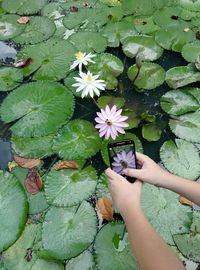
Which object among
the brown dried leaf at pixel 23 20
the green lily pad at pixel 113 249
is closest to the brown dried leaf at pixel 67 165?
the green lily pad at pixel 113 249

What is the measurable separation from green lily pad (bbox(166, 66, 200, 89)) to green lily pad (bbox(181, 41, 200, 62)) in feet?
0.27

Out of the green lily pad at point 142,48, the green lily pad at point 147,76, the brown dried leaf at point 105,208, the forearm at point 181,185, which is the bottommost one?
the brown dried leaf at point 105,208

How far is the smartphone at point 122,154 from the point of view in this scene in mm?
1351

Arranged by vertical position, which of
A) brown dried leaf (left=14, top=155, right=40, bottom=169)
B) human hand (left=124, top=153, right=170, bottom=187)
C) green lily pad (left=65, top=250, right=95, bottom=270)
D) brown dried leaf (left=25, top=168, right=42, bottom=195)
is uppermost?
human hand (left=124, top=153, right=170, bottom=187)

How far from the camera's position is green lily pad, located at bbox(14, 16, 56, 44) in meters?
2.50

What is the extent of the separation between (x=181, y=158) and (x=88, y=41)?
3.34 ft

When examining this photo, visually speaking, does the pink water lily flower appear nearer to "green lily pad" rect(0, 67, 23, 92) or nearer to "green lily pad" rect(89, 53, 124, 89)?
"green lily pad" rect(89, 53, 124, 89)

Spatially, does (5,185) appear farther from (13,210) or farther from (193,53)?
(193,53)

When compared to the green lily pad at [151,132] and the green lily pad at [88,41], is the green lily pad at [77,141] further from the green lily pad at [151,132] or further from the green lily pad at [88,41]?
the green lily pad at [88,41]

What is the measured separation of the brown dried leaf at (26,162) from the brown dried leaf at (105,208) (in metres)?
0.38

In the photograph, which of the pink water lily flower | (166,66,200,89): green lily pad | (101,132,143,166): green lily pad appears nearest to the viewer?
the pink water lily flower

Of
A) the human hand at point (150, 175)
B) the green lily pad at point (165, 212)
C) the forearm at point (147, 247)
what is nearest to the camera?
the forearm at point (147, 247)

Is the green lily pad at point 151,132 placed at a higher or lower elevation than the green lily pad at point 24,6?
lower

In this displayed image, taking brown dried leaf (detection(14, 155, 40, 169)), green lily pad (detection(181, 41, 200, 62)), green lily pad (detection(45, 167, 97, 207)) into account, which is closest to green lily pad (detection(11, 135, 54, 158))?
brown dried leaf (detection(14, 155, 40, 169))
